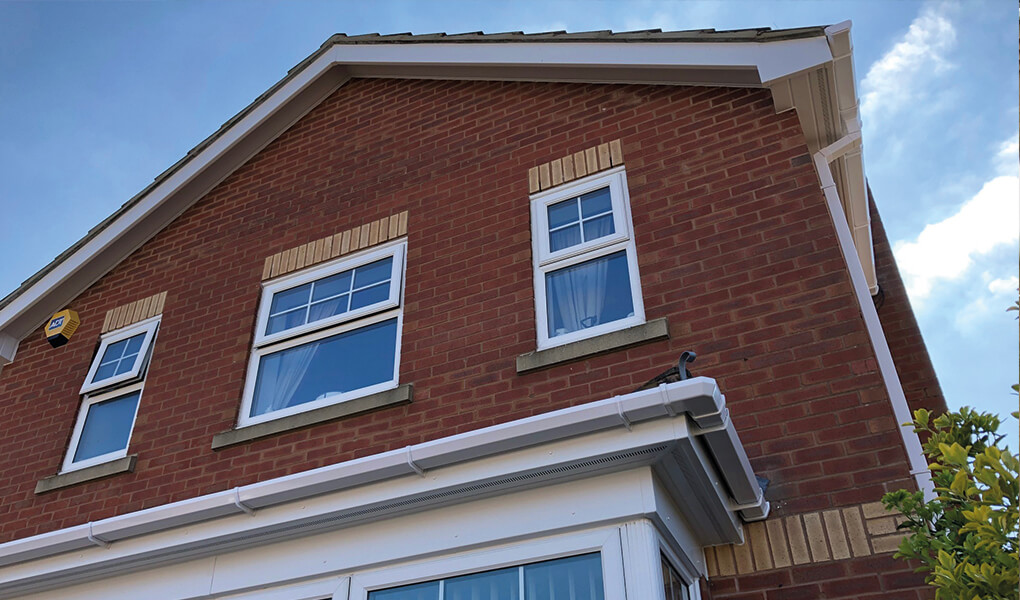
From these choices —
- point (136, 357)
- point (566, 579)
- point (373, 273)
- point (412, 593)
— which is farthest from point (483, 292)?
point (136, 357)

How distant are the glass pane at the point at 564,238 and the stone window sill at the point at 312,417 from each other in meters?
1.59

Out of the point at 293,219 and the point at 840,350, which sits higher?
the point at 293,219

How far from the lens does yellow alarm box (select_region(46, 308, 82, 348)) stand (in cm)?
888

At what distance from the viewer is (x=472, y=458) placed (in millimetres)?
4531

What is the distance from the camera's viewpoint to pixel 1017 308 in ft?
9.87

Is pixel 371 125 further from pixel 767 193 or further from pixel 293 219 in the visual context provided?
pixel 767 193

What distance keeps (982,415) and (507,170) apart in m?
4.41

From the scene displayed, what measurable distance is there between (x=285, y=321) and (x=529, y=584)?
417 cm

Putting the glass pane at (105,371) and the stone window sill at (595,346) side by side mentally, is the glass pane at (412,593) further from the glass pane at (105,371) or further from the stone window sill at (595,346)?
the glass pane at (105,371)

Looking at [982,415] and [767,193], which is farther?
[767,193]

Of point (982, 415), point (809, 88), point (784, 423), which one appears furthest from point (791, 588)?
point (809, 88)

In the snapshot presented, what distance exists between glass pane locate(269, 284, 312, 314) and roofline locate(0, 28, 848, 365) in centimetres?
213

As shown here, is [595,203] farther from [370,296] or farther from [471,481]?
[471,481]

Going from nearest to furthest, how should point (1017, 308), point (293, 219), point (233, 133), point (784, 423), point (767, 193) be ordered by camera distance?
1. point (1017, 308)
2. point (784, 423)
3. point (767, 193)
4. point (293, 219)
5. point (233, 133)
